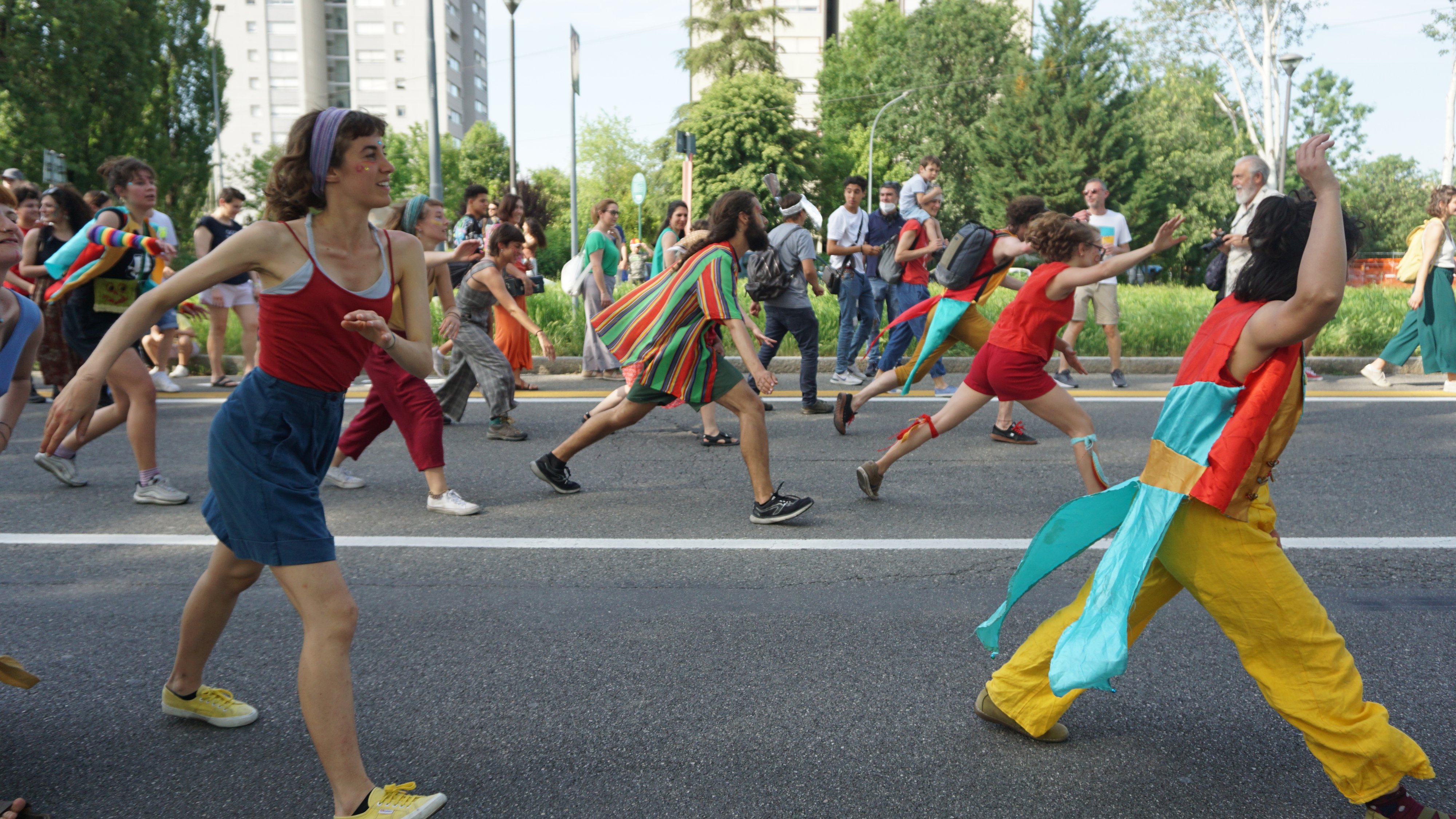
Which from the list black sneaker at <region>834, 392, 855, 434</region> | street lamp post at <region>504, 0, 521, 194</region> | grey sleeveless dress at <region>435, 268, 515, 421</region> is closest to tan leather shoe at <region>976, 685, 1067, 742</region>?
black sneaker at <region>834, 392, 855, 434</region>

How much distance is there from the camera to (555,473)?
20.0 ft

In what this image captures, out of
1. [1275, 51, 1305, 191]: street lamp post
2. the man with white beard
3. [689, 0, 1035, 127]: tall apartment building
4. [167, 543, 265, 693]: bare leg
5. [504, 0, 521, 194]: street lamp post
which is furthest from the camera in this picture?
[689, 0, 1035, 127]: tall apartment building

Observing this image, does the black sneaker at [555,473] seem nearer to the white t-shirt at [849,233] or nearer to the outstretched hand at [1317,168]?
the outstretched hand at [1317,168]

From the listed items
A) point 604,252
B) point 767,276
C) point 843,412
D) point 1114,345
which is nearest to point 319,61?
point 604,252

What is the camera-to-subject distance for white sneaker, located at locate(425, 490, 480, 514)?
5.68m

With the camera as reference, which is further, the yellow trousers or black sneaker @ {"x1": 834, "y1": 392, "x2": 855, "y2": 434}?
black sneaker @ {"x1": 834, "y1": 392, "x2": 855, "y2": 434}

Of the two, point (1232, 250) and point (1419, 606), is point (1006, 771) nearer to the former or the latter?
point (1419, 606)

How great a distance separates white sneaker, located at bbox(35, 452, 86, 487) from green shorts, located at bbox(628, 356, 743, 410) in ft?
11.0

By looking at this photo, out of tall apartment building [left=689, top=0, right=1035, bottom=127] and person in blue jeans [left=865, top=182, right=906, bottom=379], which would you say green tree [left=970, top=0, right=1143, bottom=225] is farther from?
person in blue jeans [left=865, top=182, right=906, bottom=379]

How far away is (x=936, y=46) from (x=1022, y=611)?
58.1 meters

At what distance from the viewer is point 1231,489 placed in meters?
2.51

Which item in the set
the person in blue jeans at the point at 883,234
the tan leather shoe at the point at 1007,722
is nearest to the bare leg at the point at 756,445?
the tan leather shoe at the point at 1007,722

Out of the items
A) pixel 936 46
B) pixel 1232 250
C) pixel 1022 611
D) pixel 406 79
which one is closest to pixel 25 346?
pixel 1022 611

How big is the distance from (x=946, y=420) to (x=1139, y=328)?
807 centimetres
